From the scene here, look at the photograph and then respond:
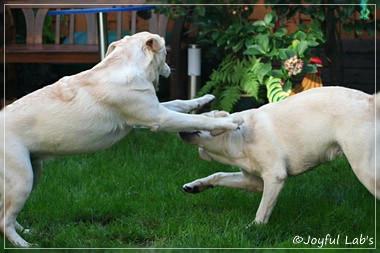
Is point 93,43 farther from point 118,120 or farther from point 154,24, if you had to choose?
point 118,120

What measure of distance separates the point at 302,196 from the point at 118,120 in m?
1.58

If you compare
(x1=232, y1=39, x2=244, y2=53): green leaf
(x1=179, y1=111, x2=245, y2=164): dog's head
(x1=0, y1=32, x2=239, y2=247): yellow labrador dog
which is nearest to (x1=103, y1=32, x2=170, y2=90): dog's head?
(x1=0, y1=32, x2=239, y2=247): yellow labrador dog

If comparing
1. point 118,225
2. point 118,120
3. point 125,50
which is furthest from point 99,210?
point 125,50

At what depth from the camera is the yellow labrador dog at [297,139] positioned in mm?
3930

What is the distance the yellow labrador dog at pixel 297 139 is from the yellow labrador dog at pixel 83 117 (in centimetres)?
25

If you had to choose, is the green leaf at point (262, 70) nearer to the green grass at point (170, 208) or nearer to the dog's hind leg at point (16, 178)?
the green grass at point (170, 208)

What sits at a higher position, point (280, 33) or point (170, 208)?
point (280, 33)

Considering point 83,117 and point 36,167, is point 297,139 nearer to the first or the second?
point 83,117

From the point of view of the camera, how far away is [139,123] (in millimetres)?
4062

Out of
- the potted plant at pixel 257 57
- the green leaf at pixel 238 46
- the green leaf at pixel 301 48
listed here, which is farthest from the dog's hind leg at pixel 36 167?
the green leaf at pixel 238 46

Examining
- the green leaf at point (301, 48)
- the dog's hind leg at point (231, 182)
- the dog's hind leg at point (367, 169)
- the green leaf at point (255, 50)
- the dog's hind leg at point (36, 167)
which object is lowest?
the dog's hind leg at point (231, 182)

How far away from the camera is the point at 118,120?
4086 mm

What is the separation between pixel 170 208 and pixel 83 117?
1.04 meters

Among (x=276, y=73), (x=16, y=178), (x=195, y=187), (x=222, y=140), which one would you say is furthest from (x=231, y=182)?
(x=276, y=73)
